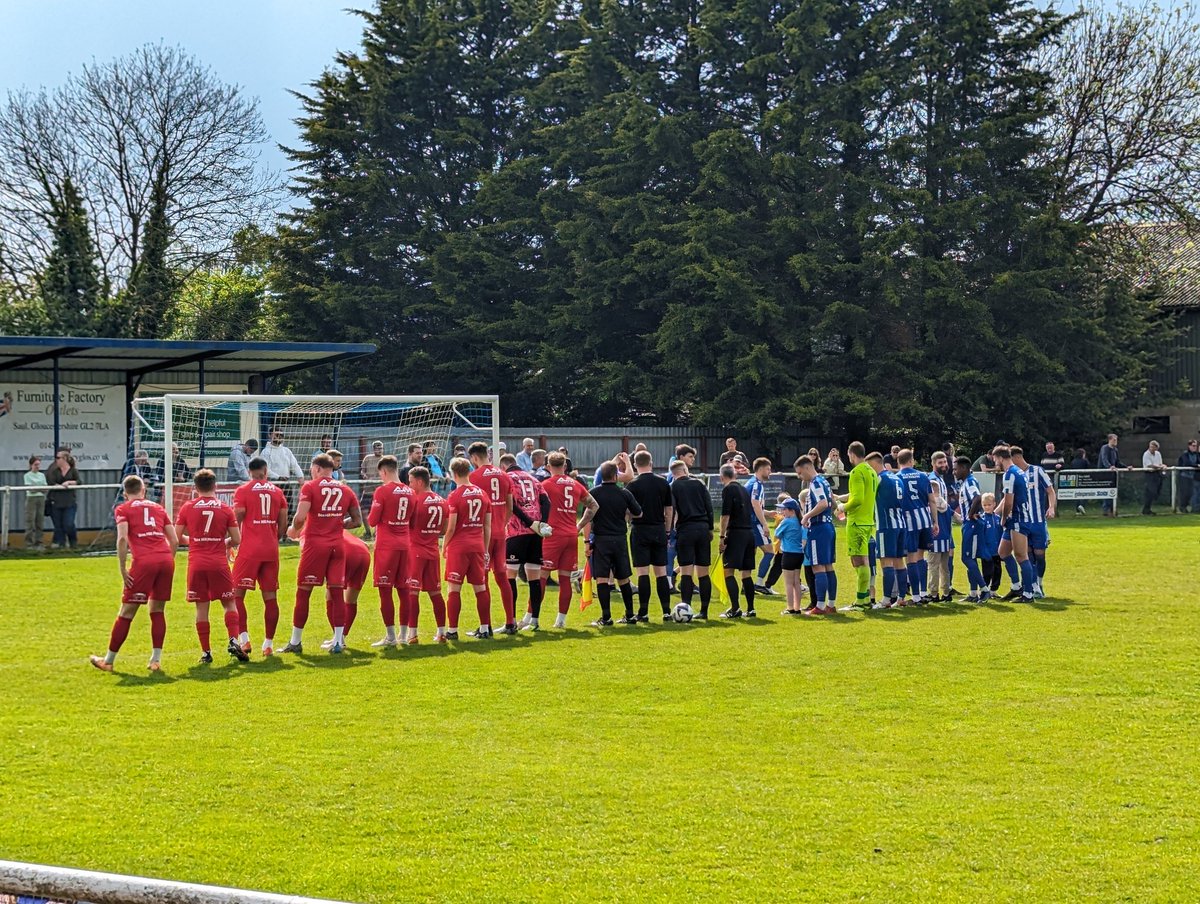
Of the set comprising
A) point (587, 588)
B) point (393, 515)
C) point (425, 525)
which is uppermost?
point (393, 515)

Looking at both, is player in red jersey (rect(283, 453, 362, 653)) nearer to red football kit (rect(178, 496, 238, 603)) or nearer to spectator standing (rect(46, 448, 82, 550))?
red football kit (rect(178, 496, 238, 603))

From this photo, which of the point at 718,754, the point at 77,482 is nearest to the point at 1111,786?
the point at 718,754

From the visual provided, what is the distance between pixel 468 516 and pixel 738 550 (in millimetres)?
3585

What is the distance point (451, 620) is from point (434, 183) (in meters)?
34.2

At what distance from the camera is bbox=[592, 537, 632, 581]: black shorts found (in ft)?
50.3

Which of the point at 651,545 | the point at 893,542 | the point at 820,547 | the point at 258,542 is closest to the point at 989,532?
the point at 893,542

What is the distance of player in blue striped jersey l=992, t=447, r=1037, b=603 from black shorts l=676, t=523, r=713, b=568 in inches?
153

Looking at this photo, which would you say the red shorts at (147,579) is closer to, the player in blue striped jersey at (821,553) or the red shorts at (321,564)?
the red shorts at (321,564)

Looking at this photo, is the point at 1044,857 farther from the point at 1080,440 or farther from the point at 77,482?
the point at 1080,440

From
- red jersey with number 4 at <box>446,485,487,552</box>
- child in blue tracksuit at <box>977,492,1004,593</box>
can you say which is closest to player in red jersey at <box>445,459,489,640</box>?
red jersey with number 4 at <box>446,485,487,552</box>

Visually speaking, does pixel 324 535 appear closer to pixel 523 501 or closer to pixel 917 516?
pixel 523 501

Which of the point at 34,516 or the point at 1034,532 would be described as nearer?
the point at 1034,532

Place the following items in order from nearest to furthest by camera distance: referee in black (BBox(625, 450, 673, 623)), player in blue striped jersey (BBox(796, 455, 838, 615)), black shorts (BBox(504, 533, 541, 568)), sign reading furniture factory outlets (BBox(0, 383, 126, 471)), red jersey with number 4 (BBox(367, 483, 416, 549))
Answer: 1. red jersey with number 4 (BBox(367, 483, 416, 549))
2. black shorts (BBox(504, 533, 541, 568))
3. referee in black (BBox(625, 450, 673, 623))
4. player in blue striped jersey (BBox(796, 455, 838, 615))
5. sign reading furniture factory outlets (BBox(0, 383, 126, 471))

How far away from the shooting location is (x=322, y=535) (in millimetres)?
13367
